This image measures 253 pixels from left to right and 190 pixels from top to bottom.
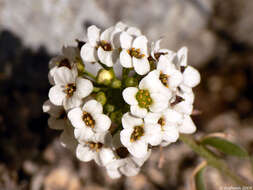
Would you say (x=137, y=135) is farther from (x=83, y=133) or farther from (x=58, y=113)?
(x=58, y=113)

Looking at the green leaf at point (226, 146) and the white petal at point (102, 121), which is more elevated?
the white petal at point (102, 121)

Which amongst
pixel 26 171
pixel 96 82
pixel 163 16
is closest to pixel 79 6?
pixel 163 16

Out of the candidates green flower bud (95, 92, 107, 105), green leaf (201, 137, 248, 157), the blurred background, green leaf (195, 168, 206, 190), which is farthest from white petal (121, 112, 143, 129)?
the blurred background

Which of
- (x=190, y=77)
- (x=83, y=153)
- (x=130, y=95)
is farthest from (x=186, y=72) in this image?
(x=83, y=153)

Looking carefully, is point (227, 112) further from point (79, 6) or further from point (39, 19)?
point (39, 19)

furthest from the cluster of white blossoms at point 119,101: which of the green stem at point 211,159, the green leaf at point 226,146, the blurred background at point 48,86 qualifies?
the blurred background at point 48,86

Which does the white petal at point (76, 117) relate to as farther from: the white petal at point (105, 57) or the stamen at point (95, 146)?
the white petal at point (105, 57)
